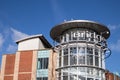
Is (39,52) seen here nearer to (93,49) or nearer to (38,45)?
(38,45)

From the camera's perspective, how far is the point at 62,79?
4931 cm

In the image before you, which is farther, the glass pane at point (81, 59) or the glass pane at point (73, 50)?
the glass pane at point (73, 50)

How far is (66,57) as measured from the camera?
165 feet

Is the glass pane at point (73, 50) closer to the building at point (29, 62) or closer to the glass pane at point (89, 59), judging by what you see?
the glass pane at point (89, 59)

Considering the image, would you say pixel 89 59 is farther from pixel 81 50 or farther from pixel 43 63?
pixel 43 63

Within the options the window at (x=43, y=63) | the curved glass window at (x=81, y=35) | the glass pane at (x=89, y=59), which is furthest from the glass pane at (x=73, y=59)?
the window at (x=43, y=63)

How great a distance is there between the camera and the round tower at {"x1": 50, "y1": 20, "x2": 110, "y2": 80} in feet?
160

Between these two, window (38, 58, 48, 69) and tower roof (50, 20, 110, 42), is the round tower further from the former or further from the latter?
window (38, 58, 48, 69)

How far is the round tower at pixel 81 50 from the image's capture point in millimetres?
48781

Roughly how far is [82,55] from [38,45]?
8909 millimetres

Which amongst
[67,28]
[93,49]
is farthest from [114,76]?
[67,28]

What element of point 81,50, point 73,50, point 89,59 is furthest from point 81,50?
point 89,59

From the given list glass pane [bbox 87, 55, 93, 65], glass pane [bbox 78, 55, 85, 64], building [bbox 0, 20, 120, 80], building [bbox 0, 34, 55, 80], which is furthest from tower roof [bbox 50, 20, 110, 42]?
glass pane [bbox 78, 55, 85, 64]

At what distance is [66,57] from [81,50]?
265 cm
